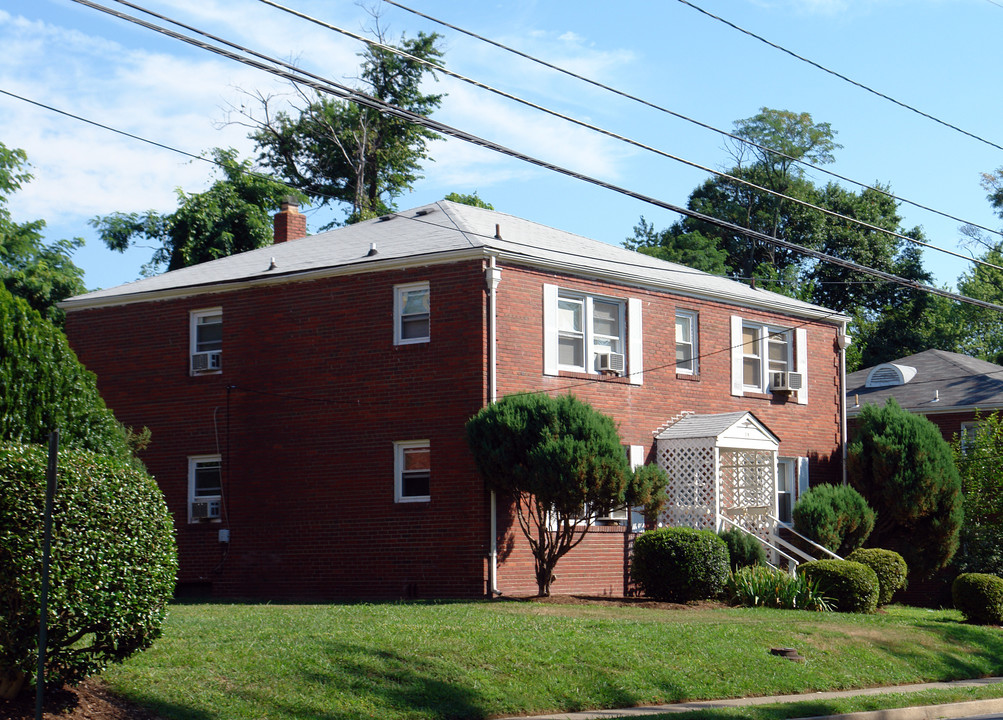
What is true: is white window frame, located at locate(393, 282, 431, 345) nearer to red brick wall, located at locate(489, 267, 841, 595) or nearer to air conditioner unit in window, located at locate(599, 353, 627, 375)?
red brick wall, located at locate(489, 267, 841, 595)

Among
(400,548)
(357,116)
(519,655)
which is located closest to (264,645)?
(519,655)

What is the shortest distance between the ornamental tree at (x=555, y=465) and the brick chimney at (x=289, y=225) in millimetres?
11258

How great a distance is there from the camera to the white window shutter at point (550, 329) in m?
23.6

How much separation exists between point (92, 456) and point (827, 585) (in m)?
14.9

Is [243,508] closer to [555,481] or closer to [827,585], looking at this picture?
[555,481]

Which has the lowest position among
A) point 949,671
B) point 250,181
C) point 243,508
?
point 949,671

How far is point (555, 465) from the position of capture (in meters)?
20.6

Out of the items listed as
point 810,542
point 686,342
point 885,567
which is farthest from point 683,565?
point 686,342

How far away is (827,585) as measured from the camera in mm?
21859

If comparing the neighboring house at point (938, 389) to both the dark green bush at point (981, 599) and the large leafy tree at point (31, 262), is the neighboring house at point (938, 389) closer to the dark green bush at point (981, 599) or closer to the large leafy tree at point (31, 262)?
the dark green bush at point (981, 599)

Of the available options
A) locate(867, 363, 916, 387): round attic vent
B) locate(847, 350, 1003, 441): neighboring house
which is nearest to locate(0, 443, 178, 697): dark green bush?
locate(847, 350, 1003, 441): neighboring house

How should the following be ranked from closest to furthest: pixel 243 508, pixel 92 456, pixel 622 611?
1. pixel 92 456
2. pixel 622 611
3. pixel 243 508

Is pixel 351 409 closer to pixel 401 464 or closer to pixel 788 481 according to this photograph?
pixel 401 464

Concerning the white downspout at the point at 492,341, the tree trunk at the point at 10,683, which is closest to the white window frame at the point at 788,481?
the white downspout at the point at 492,341
